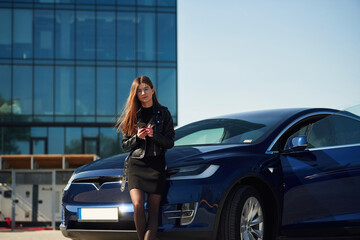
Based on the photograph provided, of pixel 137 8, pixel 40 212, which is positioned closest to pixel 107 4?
pixel 137 8

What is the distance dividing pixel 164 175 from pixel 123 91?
88.4ft

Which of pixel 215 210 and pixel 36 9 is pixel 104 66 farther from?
pixel 215 210

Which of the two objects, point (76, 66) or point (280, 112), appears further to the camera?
point (76, 66)

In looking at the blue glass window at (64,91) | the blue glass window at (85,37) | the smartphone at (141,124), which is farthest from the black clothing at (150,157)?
the blue glass window at (85,37)

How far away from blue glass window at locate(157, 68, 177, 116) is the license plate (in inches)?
1038

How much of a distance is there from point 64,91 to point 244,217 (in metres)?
27.3

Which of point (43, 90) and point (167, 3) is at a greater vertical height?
point (167, 3)

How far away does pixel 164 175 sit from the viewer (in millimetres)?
4410

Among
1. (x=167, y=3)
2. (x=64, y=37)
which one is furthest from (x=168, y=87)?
(x=64, y=37)

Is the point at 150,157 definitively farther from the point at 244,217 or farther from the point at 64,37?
the point at 64,37

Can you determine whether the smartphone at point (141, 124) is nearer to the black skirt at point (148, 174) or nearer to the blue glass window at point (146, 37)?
the black skirt at point (148, 174)

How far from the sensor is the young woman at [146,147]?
429 centimetres

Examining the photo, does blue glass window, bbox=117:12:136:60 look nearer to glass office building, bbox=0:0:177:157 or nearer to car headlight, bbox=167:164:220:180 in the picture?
glass office building, bbox=0:0:177:157

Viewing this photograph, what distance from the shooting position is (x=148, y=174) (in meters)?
4.38
